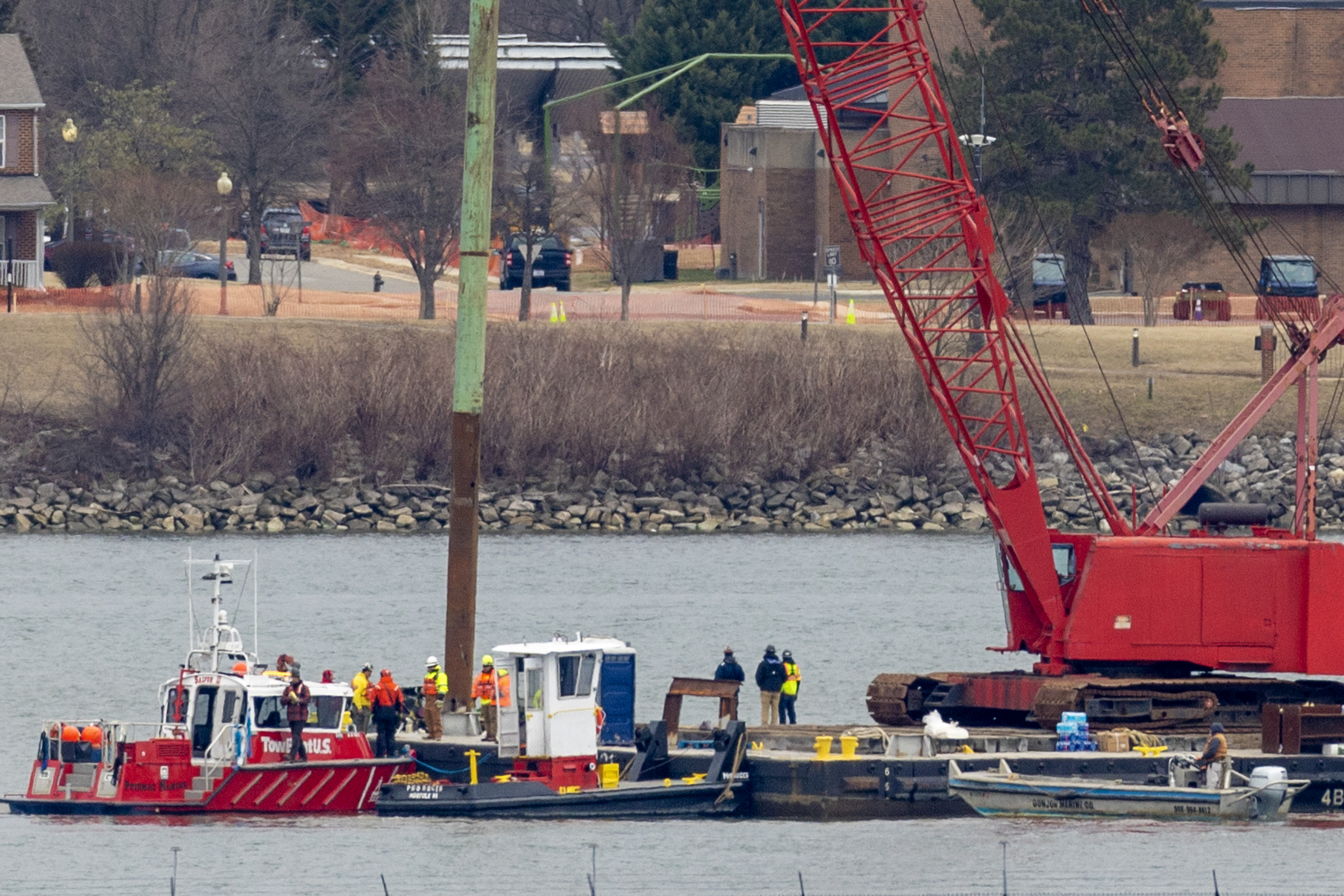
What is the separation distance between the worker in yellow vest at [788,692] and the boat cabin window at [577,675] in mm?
4737

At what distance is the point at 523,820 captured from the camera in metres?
33.8

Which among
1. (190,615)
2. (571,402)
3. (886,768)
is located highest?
(571,402)

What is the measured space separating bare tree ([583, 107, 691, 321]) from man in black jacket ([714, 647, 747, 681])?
183 ft

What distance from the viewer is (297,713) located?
112 feet

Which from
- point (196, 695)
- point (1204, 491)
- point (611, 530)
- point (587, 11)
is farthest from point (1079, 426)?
point (587, 11)

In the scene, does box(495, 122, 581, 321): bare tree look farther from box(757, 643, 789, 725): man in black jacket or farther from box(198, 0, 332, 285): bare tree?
box(757, 643, 789, 725): man in black jacket

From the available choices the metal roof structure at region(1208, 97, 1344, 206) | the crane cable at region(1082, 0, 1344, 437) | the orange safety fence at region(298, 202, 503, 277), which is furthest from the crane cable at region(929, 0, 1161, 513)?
the orange safety fence at region(298, 202, 503, 277)

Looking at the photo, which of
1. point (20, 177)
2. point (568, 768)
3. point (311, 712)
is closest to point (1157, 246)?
point (20, 177)

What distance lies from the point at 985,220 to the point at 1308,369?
558 cm

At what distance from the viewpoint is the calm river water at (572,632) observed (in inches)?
1192

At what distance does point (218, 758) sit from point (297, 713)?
80.9 inches

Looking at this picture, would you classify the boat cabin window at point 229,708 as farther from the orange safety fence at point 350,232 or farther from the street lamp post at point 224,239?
the orange safety fence at point 350,232

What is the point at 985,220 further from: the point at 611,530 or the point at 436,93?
the point at 436,93

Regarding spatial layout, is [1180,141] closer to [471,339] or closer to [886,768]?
[886,768]
